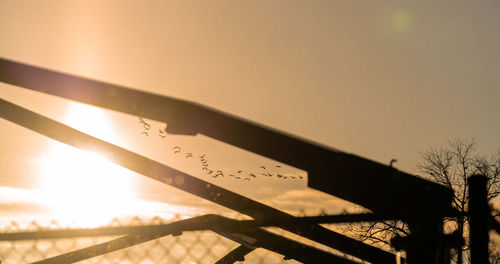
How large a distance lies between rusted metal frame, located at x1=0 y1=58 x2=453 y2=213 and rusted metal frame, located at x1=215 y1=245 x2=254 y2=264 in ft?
5.07

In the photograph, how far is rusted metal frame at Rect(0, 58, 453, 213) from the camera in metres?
2.90

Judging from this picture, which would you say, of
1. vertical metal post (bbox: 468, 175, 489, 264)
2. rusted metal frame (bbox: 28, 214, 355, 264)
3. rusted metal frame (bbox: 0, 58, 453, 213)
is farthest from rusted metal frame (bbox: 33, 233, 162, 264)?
vertical metal post (bbox: 468, 175, 489, 264)

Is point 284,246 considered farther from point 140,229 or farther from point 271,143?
point 140,229

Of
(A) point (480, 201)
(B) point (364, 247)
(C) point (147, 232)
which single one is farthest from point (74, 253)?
(A) point (480, 201)

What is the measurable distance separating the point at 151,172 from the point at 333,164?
65.8 inches

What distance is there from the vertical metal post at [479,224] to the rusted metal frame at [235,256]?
216 cm

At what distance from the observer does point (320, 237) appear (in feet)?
12.5

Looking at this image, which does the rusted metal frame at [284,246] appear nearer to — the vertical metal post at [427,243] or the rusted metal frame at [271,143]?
the rusted metal frame at [271,143]

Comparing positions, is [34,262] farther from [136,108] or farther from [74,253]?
[136,108]

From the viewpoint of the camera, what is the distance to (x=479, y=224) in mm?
2945

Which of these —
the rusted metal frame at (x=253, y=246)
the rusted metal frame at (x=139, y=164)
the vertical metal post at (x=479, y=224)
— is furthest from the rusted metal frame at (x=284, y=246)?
the vertical metal post at (x=479, y=224)

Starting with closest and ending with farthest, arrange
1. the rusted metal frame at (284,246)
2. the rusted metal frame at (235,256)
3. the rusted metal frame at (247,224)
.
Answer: the rusted metal frame at (247,224)
the rusted metal frame at (284,246)
the rusted metal frame at (235,256)

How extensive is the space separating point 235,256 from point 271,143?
1968 mm

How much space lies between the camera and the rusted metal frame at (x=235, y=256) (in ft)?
14.5
